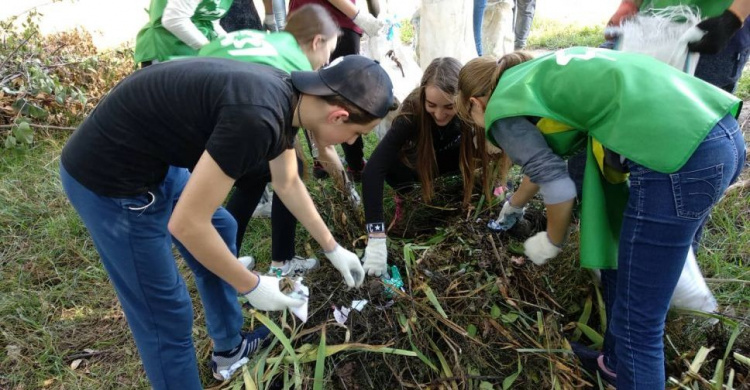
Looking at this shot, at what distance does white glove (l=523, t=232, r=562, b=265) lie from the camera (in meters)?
1.79

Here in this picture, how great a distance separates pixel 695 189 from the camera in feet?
4.33

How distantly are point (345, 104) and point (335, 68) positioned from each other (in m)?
0.10

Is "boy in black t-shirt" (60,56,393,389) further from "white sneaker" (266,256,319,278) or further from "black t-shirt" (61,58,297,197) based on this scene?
"white sneaker" (266,256,319,278)

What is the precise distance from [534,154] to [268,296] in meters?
0.99

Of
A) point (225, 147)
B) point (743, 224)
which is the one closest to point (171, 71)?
point (225, 147)

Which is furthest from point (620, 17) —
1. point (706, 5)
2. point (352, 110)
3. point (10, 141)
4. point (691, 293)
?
point (10, 141)

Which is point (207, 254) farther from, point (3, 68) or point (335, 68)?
point (3, 68)

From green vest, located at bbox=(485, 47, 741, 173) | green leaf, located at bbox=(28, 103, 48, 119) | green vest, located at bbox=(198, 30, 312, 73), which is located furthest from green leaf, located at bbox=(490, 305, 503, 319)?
green leaf, located at bbox=(28, 103, 48, 119)

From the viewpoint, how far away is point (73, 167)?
1370 millimetres

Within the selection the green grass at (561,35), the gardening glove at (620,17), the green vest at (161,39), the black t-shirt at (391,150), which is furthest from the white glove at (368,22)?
the green grass at (561,35)

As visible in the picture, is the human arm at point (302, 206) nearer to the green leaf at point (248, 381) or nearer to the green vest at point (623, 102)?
the green leaf at point (248, 381)

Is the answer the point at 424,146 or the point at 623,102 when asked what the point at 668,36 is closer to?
the point at 623,102

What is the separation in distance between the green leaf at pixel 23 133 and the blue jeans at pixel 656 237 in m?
4.03

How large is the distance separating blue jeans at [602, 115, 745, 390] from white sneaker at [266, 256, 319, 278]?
1.33 meters
